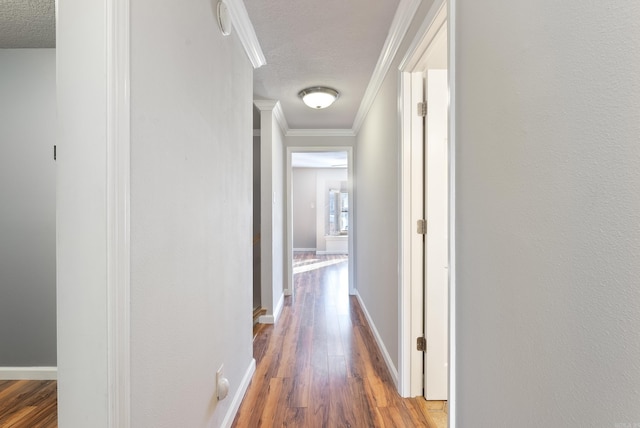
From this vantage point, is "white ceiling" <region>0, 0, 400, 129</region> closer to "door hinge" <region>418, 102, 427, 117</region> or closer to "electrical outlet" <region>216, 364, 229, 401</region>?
"door hinge" <region>418, 102, 427, 117</region>

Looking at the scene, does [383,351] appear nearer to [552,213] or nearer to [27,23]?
[552,213]

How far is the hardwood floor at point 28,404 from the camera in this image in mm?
1767

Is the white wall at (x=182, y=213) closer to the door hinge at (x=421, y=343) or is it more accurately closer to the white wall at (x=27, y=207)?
the door hinge at (x=421, y=343)

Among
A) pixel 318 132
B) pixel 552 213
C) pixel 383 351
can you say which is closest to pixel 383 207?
pixel 383 351

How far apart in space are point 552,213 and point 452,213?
A: 19.4 inches

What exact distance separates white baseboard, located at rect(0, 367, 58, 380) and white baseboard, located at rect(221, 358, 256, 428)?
1458 mm

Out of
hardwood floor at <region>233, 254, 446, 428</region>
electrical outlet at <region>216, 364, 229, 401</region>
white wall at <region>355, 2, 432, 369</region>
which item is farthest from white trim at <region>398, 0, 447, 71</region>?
hardwood floor at <region>233, 254, 446, 428</region>

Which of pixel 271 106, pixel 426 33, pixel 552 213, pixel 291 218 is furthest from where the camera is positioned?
pixel 291 218

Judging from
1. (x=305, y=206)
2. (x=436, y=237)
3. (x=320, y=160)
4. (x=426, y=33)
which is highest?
(x=320, y=160)

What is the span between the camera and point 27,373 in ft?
7.11

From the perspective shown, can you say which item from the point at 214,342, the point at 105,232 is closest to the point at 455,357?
the point at 214,342

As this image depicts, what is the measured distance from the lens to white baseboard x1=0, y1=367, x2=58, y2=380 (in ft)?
7.08

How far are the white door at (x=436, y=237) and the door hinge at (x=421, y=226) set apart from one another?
28mm

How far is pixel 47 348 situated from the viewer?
2180mm
